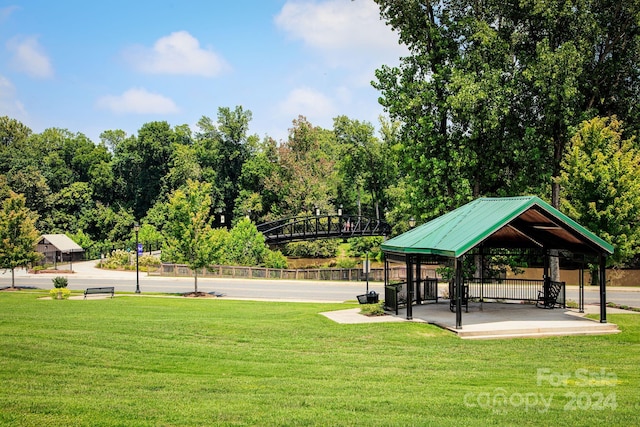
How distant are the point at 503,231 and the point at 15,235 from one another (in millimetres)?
31820

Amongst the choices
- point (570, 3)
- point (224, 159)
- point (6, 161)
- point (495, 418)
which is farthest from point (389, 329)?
point (6, 161)

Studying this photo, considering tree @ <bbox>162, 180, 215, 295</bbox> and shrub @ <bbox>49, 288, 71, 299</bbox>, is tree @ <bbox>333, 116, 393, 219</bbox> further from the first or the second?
shrub @ <bbox>49, 288, 71, 299</bbox>

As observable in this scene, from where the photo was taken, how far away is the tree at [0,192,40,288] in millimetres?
37406

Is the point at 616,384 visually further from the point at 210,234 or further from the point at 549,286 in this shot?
the point at 210,234

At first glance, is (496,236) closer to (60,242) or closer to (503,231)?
(503,231)

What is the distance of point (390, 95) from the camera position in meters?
31.2

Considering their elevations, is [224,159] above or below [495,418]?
above

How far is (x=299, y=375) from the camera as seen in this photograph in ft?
38.6

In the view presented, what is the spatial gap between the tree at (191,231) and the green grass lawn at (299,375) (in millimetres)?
14217

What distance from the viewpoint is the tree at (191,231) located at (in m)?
33.5

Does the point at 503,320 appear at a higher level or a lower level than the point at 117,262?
lower

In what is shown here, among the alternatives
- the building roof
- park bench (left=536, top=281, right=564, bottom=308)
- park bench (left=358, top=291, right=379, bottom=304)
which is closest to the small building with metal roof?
the building roof

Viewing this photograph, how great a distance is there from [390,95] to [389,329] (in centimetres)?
1697

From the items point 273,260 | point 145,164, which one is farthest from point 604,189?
point 145,164
